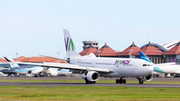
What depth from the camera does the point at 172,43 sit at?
19938 centimetres

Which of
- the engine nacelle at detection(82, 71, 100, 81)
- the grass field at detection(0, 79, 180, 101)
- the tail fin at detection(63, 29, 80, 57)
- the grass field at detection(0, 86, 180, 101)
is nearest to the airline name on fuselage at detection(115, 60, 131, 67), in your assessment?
the engine nacelle at detection(82, 71, 100, 81)

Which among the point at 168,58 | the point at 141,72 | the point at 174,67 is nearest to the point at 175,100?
the point at 141,72

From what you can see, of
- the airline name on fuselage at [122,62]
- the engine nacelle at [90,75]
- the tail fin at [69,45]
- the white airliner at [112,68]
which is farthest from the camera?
the tail fin at [69,45]

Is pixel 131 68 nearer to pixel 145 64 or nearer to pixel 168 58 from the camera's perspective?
pixel 145 64

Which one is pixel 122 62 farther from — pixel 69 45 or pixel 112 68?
pixel 69 45

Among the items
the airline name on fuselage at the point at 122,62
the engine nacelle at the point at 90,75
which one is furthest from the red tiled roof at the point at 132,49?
the engine nacelle at the point at 90,75

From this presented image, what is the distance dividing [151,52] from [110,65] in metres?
116

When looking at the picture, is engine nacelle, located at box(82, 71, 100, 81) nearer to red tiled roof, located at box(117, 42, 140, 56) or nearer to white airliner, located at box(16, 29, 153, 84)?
white airliner, located at box(16, 29, 153, 84)

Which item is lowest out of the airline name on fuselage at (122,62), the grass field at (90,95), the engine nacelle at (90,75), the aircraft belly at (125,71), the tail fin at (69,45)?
the grass field at (90,95)

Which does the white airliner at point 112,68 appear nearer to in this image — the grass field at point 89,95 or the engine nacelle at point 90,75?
the engine nacelle at point 90,75

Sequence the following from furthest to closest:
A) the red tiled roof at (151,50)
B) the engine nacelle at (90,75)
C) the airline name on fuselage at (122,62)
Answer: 1. the red tiled roof at (151,50)
2. the airline name on fuselage at (122,62)
3. the engine nacelle at (90,75)

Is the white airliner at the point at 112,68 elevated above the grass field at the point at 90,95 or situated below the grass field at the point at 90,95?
above

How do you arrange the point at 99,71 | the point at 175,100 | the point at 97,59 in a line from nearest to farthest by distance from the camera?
1. the point at 175,100
2. the point at 99,71
3. the point at 97,59

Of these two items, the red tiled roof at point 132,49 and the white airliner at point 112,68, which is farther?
the red tiled roof at point 132,49
